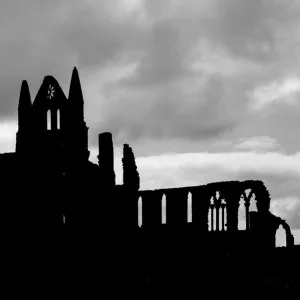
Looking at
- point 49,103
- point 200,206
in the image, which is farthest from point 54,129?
point 200,206

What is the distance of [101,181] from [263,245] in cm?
810

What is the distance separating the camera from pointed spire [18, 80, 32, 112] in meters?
40.5

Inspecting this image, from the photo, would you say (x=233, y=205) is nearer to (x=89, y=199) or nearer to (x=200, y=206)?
(x=200, y=206)

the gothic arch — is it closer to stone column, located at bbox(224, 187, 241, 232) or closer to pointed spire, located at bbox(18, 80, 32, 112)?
pointed spire, located at bbox(18, 80, 32, 112)

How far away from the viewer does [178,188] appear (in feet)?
120

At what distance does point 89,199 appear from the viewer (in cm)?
3794

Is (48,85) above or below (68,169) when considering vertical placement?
above

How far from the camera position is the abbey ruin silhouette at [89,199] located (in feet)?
113

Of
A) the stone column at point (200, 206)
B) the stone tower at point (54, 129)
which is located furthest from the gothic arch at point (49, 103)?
the stone column at point (200, 206)

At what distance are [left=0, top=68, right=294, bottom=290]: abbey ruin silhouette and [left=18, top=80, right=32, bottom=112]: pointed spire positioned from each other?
0.15 feet

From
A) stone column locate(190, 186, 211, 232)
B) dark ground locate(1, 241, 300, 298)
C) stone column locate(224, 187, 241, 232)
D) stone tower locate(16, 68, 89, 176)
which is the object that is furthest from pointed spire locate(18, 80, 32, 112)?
stone column locate(224, 187, 241, 232)

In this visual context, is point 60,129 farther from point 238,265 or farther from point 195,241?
point 238,265

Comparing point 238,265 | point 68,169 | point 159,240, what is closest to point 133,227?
point 159,240

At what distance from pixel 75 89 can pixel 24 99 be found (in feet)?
7.77
